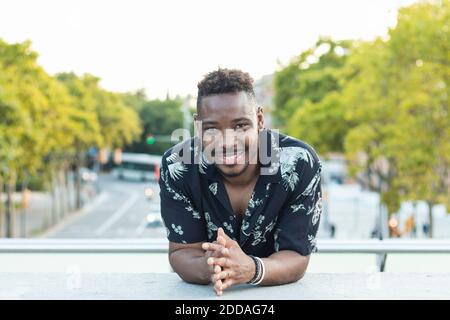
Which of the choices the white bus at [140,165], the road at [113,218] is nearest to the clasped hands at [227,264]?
the road at [113,218]

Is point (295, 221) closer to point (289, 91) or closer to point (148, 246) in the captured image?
point (148, 246)

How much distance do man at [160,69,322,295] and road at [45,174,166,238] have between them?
34.7 metres

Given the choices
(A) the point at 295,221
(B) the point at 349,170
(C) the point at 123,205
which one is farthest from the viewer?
(C) the point at 123,205

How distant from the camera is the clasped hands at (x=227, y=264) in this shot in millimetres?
2838

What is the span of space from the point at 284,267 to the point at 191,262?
1.17ft

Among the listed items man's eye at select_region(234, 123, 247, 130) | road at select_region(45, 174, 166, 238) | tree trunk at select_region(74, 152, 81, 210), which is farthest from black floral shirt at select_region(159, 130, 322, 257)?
tree trunk at select_region(74, 152, 81, 210)

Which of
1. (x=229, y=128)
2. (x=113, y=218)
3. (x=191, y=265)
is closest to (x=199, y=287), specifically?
(x=191, y=265)

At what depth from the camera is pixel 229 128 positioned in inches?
117

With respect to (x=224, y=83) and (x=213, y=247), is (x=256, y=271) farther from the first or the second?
(x=224, y=83)

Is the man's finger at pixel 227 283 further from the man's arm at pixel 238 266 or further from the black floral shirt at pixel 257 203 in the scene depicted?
the black floral shirt at pixel 257 203

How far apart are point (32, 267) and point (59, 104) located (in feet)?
118

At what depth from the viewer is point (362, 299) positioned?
2.63 meters
